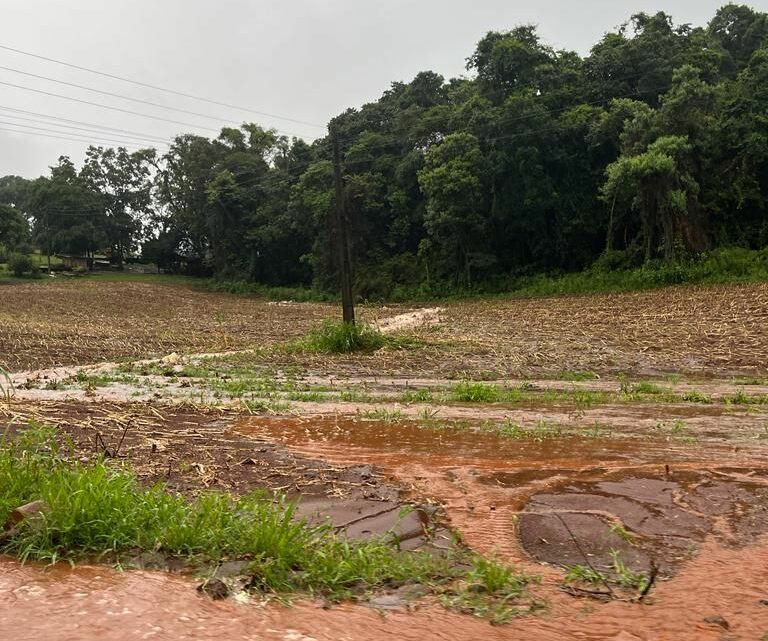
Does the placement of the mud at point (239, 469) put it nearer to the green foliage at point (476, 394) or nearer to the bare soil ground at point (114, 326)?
the green foliage at point (476, 394)

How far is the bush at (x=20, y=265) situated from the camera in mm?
54969

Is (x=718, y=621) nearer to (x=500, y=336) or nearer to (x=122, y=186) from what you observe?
(x=500, y=336)

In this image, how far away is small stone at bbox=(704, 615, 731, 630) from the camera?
3109 millimetres

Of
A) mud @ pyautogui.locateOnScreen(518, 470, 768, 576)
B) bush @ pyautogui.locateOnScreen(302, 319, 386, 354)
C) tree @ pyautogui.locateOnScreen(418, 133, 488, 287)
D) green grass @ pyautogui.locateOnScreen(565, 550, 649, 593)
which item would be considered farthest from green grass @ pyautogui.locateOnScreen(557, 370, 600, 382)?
tree @ pyautogui.locateOnScreen(418, 133, 488, 287)

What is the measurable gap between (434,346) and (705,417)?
9.45 meters

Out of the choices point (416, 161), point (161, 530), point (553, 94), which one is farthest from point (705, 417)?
point (416, 161)

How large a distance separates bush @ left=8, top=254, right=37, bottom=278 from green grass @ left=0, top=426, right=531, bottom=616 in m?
58.4

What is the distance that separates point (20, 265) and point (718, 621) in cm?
6210

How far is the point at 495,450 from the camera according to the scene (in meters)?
6.71

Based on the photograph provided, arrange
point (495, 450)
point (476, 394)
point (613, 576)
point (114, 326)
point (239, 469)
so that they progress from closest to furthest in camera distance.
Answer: point (613, 576) < point (239, 469) < point (495, 450) < point (476, 394) < point (114, 326)

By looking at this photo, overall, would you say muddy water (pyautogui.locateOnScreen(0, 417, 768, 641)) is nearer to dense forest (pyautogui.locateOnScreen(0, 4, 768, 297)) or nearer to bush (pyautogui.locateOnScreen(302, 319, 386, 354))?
bush (pyautogui.locateOnScreen(302, 319, 386, 354))

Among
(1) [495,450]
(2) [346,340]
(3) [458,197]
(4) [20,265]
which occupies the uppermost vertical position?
(3) [458,197]

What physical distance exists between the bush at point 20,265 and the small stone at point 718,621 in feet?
203

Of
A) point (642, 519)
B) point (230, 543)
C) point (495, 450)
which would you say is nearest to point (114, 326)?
point (495, 450)
